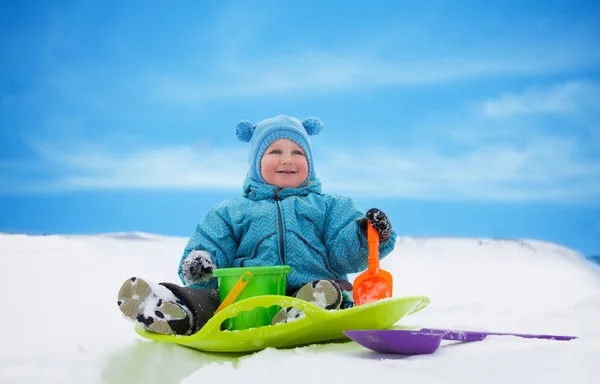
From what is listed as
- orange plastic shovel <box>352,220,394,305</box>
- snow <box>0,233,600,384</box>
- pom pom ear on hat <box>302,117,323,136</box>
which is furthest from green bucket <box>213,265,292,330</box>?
pom pom ear on hat <box>302,117,323,136</box>

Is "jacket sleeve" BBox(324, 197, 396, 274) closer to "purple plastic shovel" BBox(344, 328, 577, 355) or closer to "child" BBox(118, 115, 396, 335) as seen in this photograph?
"child" BBox(118, 115, 396, 335)

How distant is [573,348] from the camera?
59.9 inches

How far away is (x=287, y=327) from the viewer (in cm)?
183

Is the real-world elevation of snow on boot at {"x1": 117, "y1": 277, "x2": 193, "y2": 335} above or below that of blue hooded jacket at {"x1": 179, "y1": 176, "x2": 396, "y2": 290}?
below

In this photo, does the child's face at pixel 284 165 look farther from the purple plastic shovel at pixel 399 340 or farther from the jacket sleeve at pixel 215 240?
the purple plastic shovel at pixel 399 340

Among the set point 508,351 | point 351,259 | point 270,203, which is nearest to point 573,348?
point 508,351

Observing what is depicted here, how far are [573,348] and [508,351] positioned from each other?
152mm

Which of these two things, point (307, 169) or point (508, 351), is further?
point (307, 169)

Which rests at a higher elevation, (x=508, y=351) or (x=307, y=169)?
(x=307, y=169)

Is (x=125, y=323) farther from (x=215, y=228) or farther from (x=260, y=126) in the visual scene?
(x=260, y=126)

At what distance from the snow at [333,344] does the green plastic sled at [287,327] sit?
47 millimetres

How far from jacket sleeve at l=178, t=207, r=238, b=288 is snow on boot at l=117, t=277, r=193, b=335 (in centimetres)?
33

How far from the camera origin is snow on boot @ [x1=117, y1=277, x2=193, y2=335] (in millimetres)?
1971

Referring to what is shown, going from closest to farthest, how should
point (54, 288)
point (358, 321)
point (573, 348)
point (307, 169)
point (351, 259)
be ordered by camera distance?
point (573, 348)
point (358, 321)
point (351, 259)
point (307, 169)
point (54, 288)
